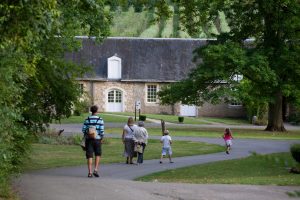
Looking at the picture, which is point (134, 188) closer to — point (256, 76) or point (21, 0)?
point (21, 0)

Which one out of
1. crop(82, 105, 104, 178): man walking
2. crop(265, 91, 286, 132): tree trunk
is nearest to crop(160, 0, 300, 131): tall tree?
crop(265, 91, 286, 132): tree trunk

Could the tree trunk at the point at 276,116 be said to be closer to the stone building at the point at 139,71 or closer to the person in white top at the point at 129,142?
the stone building at the point at 139,71

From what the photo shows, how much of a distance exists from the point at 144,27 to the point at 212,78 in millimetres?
81965

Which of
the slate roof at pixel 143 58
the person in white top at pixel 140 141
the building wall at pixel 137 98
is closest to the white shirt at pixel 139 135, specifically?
the person in white top at pixel 140 141

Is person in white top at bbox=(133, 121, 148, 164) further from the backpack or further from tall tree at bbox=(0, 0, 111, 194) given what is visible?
the backpack

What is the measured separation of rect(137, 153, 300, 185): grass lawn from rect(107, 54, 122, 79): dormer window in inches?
1701

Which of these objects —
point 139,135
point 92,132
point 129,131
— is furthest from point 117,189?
point 129,131

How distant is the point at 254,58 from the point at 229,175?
22713mm

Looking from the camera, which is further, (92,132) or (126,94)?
(126,94)

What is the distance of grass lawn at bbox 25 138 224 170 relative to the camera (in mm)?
22344

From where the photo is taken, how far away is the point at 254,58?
41000 mm

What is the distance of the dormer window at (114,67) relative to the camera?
65000 mm

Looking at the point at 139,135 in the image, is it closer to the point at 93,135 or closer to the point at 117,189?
the point at 93,135

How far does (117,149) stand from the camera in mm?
28922
